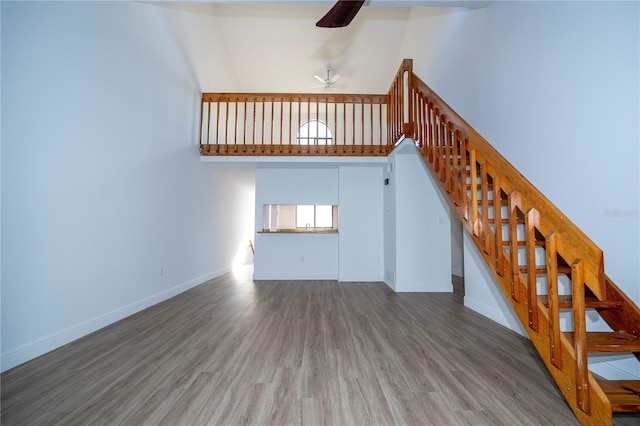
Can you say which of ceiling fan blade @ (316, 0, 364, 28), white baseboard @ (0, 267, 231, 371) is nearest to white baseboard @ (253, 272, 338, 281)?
white baseboard @ (0, 267, 231, 371)

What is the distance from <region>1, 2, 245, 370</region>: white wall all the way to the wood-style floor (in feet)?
1.36

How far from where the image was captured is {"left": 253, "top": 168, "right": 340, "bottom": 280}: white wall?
529 cm

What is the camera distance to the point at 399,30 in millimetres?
6078

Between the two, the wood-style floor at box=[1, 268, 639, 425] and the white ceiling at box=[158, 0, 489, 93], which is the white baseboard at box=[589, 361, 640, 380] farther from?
the white ceiling at box=[158, 0, 489, 93]

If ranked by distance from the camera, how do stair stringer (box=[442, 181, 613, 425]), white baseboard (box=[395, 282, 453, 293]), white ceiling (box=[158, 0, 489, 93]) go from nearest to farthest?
1. stair stringer (box=[442, 181, 613, 425])
2. white baseboard (box=[395, 282, 453, 293])
3. white ceiling (box=[158, 0, 489, 93])

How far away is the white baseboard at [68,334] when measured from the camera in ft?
6.07

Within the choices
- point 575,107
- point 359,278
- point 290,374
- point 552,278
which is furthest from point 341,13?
point 359,278

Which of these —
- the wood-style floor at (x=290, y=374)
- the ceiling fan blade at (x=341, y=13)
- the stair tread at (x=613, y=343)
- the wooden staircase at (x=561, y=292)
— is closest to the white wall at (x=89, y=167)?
the wood-style floor at (x=290, y=374)

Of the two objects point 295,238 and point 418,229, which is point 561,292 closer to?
point 418,229

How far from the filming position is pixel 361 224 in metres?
5.12

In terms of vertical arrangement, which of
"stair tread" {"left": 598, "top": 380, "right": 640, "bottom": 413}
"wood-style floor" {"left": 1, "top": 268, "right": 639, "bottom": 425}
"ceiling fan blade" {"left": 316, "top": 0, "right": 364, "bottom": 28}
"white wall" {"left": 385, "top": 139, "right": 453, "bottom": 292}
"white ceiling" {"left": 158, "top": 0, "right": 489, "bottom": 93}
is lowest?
"wood-style floor" {"left": 1, "top": 268, "right": 639, "bottom": 425}

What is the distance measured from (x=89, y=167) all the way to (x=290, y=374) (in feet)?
8.43

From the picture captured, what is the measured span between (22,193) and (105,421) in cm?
170

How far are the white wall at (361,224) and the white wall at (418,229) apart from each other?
0.82 m
